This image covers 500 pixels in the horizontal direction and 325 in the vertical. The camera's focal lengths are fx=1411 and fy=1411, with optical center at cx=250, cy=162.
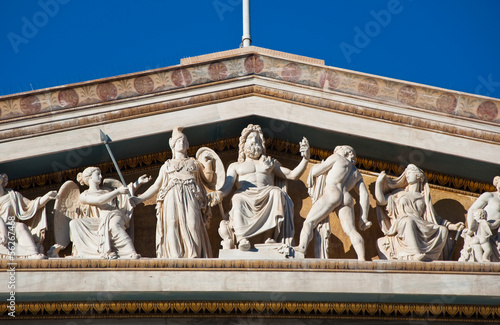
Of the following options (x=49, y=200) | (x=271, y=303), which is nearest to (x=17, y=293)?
(x=49, y=200)

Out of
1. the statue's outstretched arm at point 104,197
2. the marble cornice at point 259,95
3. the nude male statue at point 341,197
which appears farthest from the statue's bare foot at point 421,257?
the statue's outstretched arm at point 104,197

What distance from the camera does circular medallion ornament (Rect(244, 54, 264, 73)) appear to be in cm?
1698

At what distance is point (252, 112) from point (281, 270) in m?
2.20

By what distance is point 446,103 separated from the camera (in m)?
16.9

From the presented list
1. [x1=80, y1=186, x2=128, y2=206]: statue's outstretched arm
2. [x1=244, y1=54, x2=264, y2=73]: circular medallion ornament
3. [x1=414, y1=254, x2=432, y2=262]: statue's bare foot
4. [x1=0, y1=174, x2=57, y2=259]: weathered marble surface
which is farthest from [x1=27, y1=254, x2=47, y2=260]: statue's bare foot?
[x1=414, y1=254, x2=432, y2=262]: statue's bare foot

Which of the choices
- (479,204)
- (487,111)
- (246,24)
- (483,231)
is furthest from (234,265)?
(246,24)

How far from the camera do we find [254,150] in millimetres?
16641

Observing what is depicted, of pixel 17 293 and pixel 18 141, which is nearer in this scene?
pixel 17 293

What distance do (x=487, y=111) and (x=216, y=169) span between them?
10.9 feet

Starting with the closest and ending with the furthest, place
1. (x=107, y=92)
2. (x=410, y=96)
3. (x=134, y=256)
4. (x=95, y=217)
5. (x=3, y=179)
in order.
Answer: (x=134, y=256), (x=95, y=217), (x=3, y=179), (x=107, y=92), (x=410, y=96)

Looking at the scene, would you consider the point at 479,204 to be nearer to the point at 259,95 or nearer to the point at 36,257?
the point at 259,95

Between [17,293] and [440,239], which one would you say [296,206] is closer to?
[440,239]

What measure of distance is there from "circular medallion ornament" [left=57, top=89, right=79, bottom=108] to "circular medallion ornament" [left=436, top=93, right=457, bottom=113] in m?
4.31

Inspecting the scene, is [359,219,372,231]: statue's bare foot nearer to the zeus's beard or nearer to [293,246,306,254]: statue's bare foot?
[293,246,306,254]: statue's bare foot
